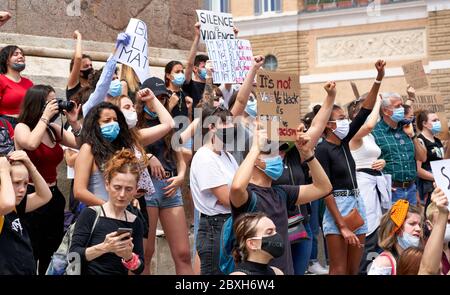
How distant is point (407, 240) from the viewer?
677 centimetres

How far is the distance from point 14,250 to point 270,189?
1.63m

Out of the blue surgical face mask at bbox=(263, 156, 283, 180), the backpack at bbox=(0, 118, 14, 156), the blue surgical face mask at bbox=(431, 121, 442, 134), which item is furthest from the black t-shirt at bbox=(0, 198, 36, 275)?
the blue surgical face mask at bbox=(431, 121, 442, 134)

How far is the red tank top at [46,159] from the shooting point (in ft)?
24.8

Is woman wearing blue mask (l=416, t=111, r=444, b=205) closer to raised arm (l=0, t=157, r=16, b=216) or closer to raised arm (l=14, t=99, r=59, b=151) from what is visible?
raised arm (l=14, t=99, r=59, b=151)

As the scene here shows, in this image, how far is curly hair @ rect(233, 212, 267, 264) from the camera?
6000 millimetres

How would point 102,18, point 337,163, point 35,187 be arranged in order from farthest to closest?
point 102,18
point 337,163
point 35,187

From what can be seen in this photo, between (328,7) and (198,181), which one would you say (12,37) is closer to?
(198,181)

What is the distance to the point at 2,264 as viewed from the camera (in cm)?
607

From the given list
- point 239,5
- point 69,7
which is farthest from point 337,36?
point 69,7

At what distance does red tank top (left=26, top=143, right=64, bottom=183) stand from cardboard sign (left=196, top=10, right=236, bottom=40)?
9.35ft

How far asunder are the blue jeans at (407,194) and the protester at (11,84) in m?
3.48

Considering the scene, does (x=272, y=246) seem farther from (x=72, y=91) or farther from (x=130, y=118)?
(x=72, y=91)

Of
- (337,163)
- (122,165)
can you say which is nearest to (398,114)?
(337,163)

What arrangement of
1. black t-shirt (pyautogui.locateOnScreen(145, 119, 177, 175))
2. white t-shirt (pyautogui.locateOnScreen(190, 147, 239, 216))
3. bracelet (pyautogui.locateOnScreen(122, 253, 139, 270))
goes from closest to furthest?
bracelet (pyautogui.locateOnScreen(122, 253, 139, 270))
white t-shirt (pyautogui.locateOnScreen(190, 147, 239, 216))
black t-shirt (pyautogui.locateOnScreen(145, 119, 177, 175))
